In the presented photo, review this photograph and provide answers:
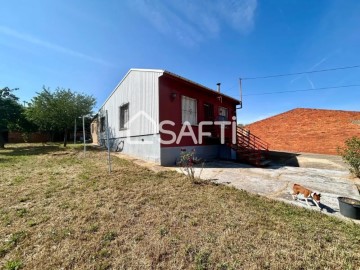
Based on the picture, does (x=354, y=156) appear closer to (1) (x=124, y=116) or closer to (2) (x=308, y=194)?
(2) (x=308, y=194)

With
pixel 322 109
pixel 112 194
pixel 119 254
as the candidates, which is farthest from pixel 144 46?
pixel 322 109

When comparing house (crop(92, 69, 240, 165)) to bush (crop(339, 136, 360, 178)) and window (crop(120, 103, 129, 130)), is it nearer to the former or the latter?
window (crop(120, 103, 129, 130))

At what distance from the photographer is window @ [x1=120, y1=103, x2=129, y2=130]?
37.6 ft

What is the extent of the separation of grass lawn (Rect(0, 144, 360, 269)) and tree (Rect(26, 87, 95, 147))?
41.6 feet

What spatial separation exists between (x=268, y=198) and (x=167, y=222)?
8.80ft

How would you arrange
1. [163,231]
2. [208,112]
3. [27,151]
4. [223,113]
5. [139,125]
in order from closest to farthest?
[163,231]
[139,125]
[208,112]
[223,113]
[27,151]

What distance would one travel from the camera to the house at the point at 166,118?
835 centimetres

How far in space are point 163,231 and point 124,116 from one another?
10.0m

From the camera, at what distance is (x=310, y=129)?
15.6 meters

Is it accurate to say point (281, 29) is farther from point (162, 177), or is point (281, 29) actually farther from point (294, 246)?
point (294, 246)

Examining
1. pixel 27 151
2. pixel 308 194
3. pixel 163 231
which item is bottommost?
pixel 163 231

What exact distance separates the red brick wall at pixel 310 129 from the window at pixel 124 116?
13.8 metres

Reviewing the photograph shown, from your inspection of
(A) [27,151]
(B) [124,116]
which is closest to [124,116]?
(B) [124,116]

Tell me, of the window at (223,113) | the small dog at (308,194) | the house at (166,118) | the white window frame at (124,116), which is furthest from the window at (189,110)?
the small dog at (308,194)
